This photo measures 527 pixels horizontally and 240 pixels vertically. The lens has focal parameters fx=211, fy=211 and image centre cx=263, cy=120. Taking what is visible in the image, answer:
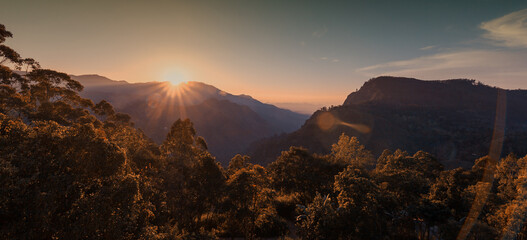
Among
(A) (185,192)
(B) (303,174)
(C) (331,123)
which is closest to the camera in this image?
(A) (185,192)

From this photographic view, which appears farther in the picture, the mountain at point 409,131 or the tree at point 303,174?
the mountain at point 409,131

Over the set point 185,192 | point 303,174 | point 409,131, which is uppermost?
point 185,192

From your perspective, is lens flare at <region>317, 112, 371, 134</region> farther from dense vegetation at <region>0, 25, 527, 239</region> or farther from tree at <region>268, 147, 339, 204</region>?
tree at <region>268, 147, 339, 204</region>

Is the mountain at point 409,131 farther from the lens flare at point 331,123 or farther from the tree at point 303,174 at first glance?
the tree at point 303,174

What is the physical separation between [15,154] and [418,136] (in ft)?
580

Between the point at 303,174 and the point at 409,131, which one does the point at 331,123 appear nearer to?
the point at 409,131

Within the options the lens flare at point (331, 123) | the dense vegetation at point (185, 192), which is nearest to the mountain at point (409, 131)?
the lens flare at point (331, 123)

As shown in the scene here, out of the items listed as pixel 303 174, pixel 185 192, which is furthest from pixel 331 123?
pixel 185 192

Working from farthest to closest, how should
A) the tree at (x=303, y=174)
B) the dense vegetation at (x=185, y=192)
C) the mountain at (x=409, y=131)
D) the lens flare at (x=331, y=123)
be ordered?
the lens flare at (x=331, y=123), the mountain at (x=409, y=131), the tree at (x=303, y=174), the dense vegetation at (x=185, y=192)

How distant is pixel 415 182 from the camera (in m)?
22.8

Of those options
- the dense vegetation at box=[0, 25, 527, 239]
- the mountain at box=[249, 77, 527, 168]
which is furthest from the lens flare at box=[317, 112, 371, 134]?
the dense vegetation at box=[0, 25, 527, 239]

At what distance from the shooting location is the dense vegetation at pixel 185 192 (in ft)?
25.7

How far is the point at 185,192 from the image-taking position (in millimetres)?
17219

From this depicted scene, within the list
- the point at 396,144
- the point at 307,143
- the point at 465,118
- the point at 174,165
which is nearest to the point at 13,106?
the point at 174,165
